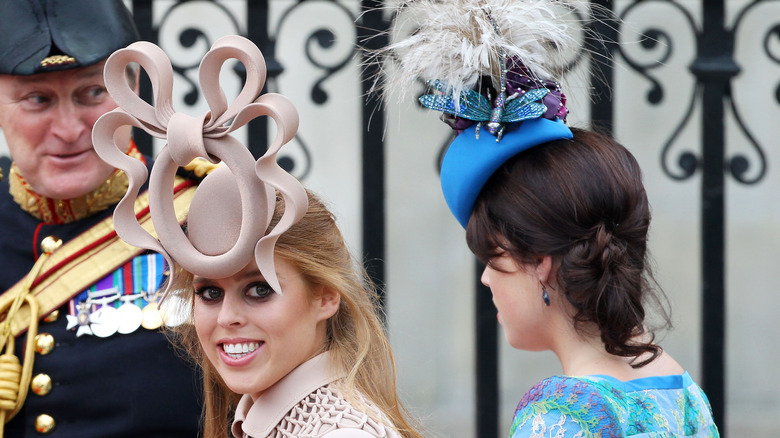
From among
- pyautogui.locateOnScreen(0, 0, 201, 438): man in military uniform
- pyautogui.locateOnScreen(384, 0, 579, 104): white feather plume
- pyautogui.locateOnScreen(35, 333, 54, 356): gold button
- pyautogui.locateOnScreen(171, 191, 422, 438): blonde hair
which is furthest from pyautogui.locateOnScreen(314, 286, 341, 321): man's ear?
pyautogui.locateOnScreen(35, 333, 54, 356): gold button

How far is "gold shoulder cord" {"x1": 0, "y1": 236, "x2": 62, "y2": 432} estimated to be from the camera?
8.14ft

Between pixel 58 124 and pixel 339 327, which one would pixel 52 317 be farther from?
pixel 339 327

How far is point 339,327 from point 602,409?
59cm

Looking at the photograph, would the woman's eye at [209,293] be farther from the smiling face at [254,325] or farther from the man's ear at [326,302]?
the man's ear at [326,302]

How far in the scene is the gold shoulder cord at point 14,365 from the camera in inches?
97.7

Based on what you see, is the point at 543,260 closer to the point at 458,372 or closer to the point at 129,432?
the point at 129,432

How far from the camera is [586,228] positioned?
192 centimetres

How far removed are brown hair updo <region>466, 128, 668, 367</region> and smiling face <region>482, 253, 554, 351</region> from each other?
2cm

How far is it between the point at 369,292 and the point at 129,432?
0.60 m

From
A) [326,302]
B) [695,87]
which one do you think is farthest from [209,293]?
[695,87]

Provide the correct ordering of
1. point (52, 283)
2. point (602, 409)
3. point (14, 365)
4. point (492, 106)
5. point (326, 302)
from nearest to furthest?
point (602, 409) → point (492, 106) → point (326, 302) → point (14, 365) → point (52, 283)

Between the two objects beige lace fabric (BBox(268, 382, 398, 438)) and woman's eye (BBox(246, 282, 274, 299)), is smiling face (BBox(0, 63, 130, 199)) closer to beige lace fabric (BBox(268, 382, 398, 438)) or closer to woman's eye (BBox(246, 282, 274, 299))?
woman's eye (BBox(246, 282, 274, 299))

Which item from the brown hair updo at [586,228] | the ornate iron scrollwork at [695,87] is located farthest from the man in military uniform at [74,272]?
the ornate iron scrollwork at [695,87]

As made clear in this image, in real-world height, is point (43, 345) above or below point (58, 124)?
below
